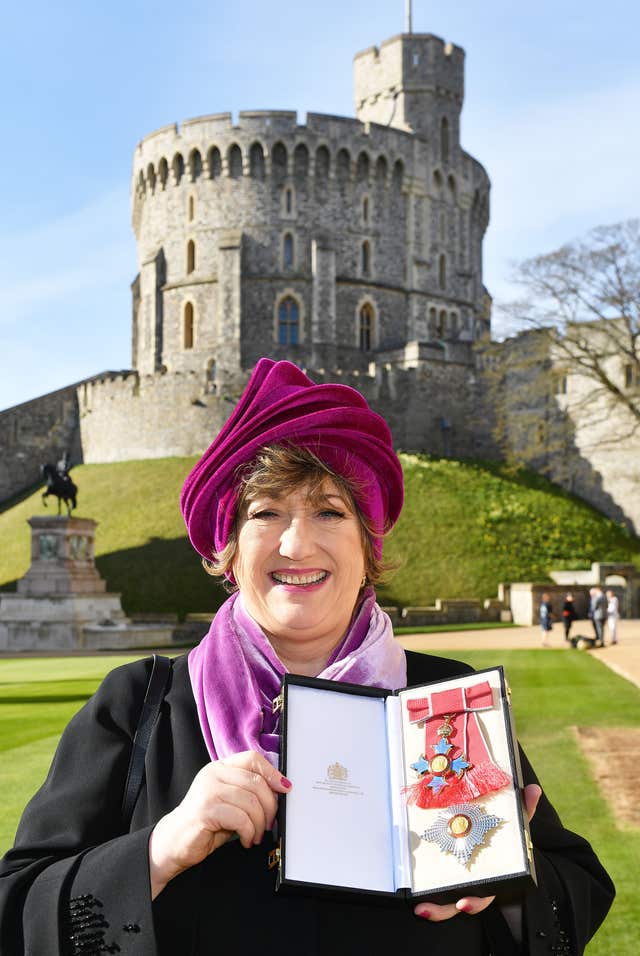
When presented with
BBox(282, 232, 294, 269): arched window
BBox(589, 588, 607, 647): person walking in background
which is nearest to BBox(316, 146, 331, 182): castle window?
BBox(282, 232, 294, 269): arched window

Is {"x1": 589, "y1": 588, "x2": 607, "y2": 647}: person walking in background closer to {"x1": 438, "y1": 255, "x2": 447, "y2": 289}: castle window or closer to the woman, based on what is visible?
the woman

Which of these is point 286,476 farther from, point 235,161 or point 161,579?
point 235,161

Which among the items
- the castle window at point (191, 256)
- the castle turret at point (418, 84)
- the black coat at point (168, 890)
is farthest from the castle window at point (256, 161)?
the black coat at point (168, 890)

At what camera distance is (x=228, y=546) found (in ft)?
8.39

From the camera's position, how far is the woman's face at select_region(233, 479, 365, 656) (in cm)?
239

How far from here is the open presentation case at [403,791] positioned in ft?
6.28

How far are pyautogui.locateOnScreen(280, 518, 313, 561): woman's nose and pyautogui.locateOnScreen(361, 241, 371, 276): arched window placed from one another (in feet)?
171

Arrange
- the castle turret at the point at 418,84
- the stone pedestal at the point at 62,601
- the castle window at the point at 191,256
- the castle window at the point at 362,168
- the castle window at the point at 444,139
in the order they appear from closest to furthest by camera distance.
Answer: the stone pedestal at the point at 62,601 < the castle window at the point at 362,168 < the castle window at the point at 191,256 < the castle turret at the point at 418,84 < the castle window at the point at 444,139

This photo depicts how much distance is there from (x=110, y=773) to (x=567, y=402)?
43.2m

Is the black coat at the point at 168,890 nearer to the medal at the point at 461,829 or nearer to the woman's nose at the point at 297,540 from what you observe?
the medal at the point at 461,829

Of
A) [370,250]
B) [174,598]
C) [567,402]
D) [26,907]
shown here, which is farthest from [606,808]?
[370,250]

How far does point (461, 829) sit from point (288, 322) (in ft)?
167

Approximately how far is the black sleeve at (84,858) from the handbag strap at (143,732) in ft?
0.06

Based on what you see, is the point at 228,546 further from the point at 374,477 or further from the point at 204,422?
the point at 204,422
